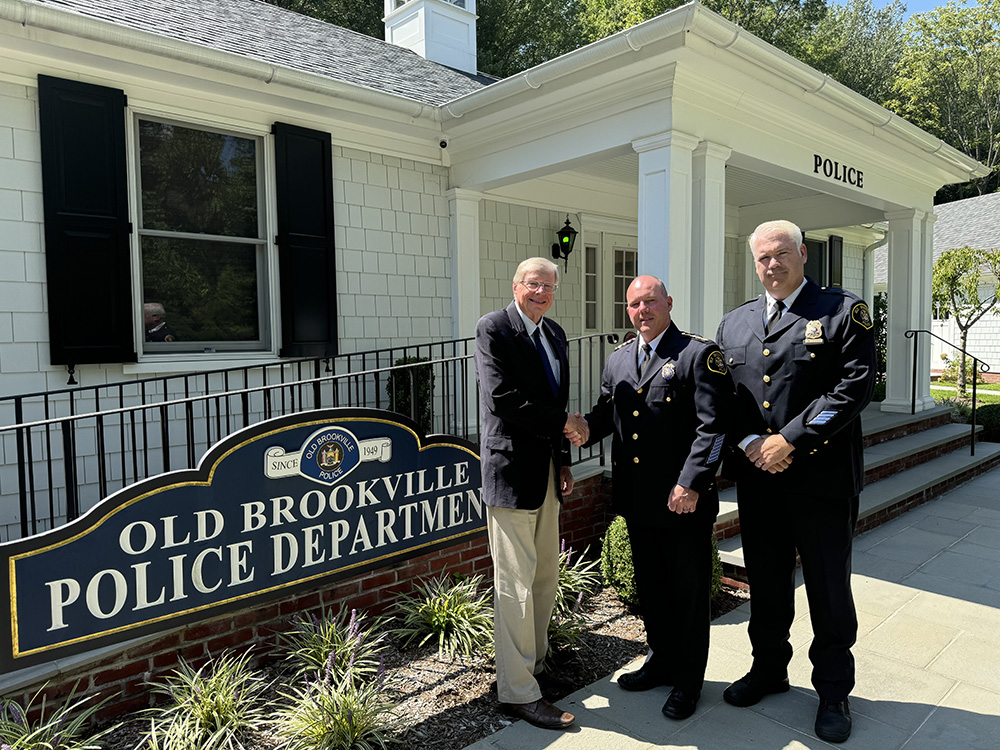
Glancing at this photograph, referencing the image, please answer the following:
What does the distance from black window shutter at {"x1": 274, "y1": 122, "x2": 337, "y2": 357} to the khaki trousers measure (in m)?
3.13

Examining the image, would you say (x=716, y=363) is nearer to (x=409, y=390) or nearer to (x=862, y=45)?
(x=409, y=390)

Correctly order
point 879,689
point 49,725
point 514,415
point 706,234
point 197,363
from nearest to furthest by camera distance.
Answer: point 49,725
point 514,415
point 879,689
point 197,363
point 706,234

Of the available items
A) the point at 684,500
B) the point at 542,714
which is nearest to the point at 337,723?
the point at 542,714

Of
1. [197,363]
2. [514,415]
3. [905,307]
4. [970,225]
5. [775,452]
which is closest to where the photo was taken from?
[775,452]

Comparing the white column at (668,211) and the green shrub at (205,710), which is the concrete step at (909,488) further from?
the green shrub at (205,710)

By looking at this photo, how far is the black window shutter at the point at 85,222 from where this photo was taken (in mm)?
4164

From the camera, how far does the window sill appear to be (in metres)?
4.57

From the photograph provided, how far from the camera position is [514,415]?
8.36 feet

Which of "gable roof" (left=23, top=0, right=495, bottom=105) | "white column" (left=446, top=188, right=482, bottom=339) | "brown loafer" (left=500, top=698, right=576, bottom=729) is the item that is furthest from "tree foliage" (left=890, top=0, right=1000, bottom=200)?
"brown loafer" (left=500, top=698, right=576, bottom=729)

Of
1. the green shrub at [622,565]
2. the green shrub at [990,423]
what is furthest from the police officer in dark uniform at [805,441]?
the green shrub at [990,423]

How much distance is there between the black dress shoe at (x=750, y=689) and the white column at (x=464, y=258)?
413cm

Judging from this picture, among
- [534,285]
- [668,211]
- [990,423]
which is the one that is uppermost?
[668,211]

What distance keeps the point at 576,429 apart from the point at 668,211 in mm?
2562

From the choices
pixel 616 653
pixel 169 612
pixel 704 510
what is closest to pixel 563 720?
pixel 616 653
